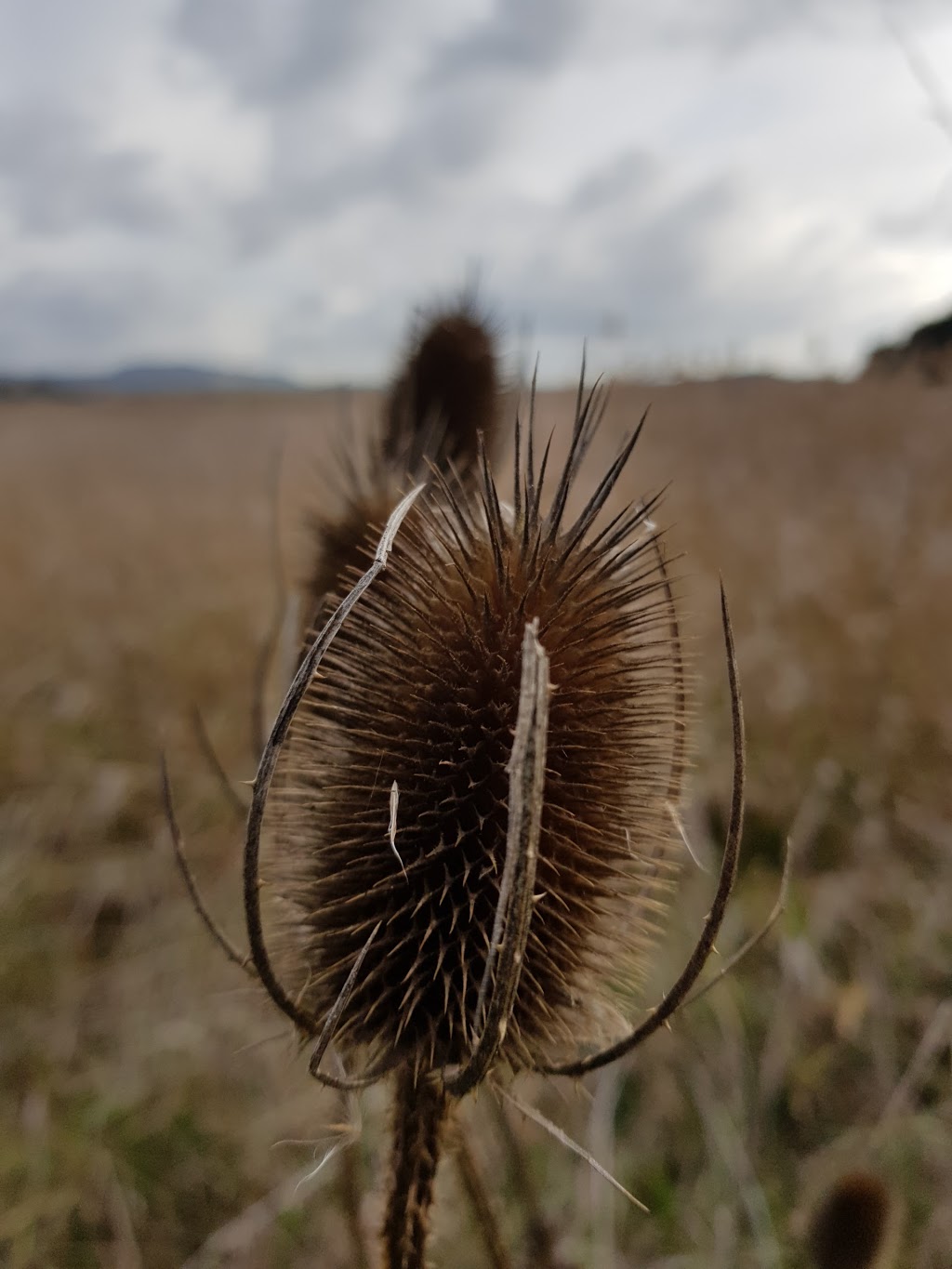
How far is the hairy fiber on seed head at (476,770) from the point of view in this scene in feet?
2.63

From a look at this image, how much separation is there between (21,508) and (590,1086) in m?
7.03

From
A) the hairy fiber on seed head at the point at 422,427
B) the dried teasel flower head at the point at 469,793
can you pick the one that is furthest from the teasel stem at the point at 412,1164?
the hairy fiber on seed head at the point at 422,427

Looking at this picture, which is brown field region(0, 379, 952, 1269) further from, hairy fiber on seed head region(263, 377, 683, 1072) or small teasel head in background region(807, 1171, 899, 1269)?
small teasel head in background region(807, 1171, 899, 1269)

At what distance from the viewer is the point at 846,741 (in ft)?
10.7

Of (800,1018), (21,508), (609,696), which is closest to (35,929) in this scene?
(800,1018)

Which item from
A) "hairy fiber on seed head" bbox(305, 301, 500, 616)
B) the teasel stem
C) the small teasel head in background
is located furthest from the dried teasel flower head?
the small teasel head in background

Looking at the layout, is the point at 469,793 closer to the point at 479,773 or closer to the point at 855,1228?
the point at 479,773

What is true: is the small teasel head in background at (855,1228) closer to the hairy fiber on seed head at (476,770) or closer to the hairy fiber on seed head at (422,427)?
the hairy fiber on seed head at (476,770)

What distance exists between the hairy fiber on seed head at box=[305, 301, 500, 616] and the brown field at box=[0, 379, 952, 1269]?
154 mm

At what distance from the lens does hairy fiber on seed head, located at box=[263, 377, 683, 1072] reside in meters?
0.80

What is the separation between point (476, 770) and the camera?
2.76 ft

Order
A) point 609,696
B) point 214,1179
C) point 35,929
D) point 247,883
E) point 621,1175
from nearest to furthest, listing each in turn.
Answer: point 247,883
point 609,696
point 621,1175
point 214,1179
point 35,929

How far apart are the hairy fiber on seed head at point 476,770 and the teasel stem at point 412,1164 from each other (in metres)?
0.04

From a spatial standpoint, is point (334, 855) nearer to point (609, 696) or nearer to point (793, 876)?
point (609, 696)
